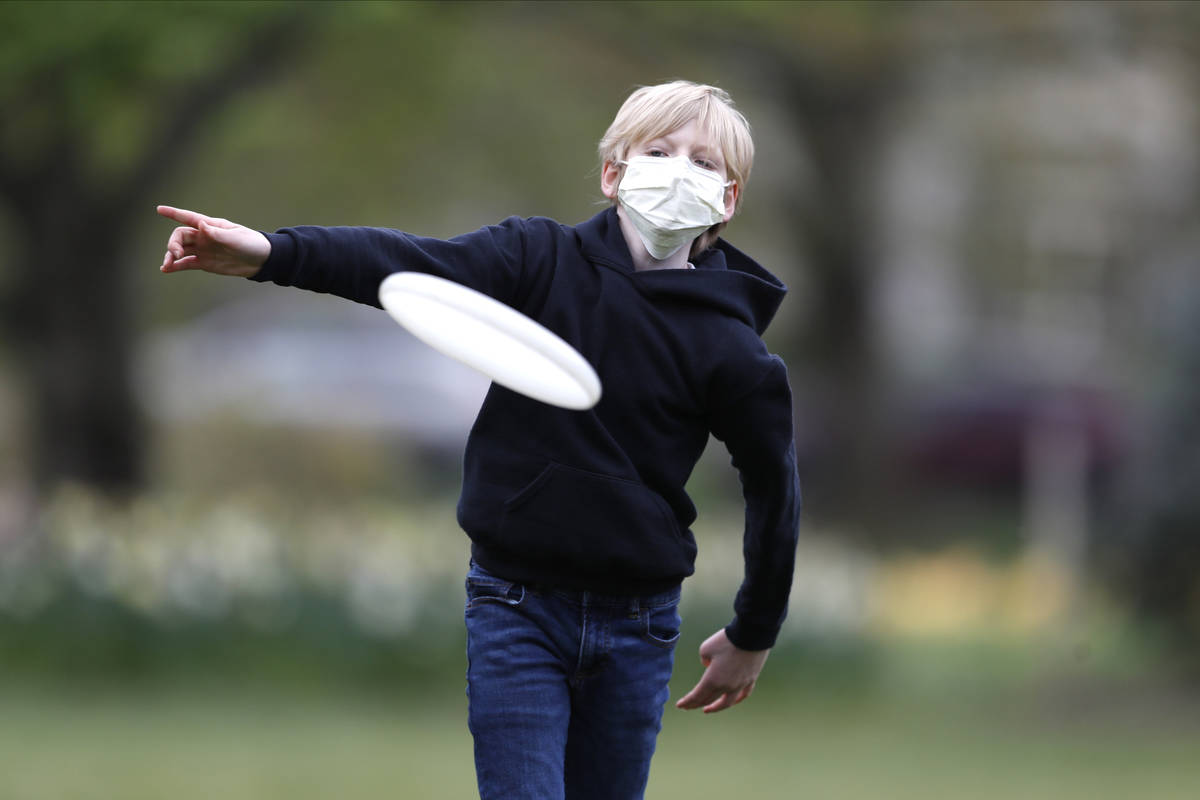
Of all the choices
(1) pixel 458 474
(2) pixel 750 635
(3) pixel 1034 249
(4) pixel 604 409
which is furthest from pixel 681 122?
(3) pixel 1034 249

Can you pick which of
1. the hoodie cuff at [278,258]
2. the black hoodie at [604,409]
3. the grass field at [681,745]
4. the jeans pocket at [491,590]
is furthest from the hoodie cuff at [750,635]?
the grass field at [681,745]

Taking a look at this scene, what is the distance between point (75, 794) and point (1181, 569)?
18.5 ft

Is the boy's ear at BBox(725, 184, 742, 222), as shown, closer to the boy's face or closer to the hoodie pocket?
the boy's face

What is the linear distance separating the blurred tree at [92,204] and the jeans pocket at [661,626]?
4.90m

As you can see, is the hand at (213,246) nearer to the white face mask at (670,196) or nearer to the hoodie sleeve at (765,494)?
the white face mask at (670,196)

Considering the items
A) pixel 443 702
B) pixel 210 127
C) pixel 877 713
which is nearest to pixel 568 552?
pixel 443 702

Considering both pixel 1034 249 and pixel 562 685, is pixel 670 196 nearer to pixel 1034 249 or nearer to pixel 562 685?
pixel 562 685

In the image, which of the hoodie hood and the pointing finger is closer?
the pointing finger

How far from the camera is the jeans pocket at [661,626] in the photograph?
112 inches

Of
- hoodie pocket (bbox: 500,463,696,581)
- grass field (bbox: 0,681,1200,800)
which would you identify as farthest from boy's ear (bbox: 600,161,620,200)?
grass field (bbox: 0,681,1200,800)

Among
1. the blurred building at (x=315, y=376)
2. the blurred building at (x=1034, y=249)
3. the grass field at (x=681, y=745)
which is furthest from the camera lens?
the blurred building at (x=315, y=376)

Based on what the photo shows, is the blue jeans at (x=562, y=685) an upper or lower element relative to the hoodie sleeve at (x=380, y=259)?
lower

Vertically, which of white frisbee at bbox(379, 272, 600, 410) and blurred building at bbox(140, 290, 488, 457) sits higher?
blurred building at bbox(140, 290, 488, 457)

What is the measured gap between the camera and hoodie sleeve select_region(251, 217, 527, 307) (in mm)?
2586
